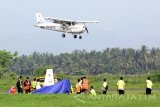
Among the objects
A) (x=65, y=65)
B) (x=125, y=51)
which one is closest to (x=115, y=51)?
(x=125, y=51)

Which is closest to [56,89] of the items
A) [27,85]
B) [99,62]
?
[27,85]

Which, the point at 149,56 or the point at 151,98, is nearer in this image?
the point at 151,98

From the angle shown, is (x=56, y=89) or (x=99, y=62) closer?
(x=56, y=89)

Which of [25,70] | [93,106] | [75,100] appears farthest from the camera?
[25,70]

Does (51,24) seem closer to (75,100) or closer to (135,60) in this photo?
(75,100)

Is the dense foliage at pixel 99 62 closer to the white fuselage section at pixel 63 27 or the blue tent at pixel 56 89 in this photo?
the white fuselage section at pixel 63 27

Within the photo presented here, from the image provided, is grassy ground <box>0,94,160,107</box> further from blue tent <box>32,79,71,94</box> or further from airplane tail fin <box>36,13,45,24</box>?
airplane tail fin <box>36,13,45,24</box>

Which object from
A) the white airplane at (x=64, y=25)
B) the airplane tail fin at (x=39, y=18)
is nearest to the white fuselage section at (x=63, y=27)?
the white airplane at (x=64, y=25)

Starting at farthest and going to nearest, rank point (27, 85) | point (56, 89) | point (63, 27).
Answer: point (63, 27), point (27, 85), point (56, 89)

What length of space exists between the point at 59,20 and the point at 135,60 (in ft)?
325

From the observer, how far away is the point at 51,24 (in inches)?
2758

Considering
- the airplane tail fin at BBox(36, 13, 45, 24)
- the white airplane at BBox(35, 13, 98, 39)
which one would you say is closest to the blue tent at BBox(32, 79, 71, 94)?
the white airplane at BBox(35, 13, 98, 39)

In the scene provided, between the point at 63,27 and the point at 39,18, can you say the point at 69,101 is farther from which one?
the point at 39,18

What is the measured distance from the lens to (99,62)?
170500mm
